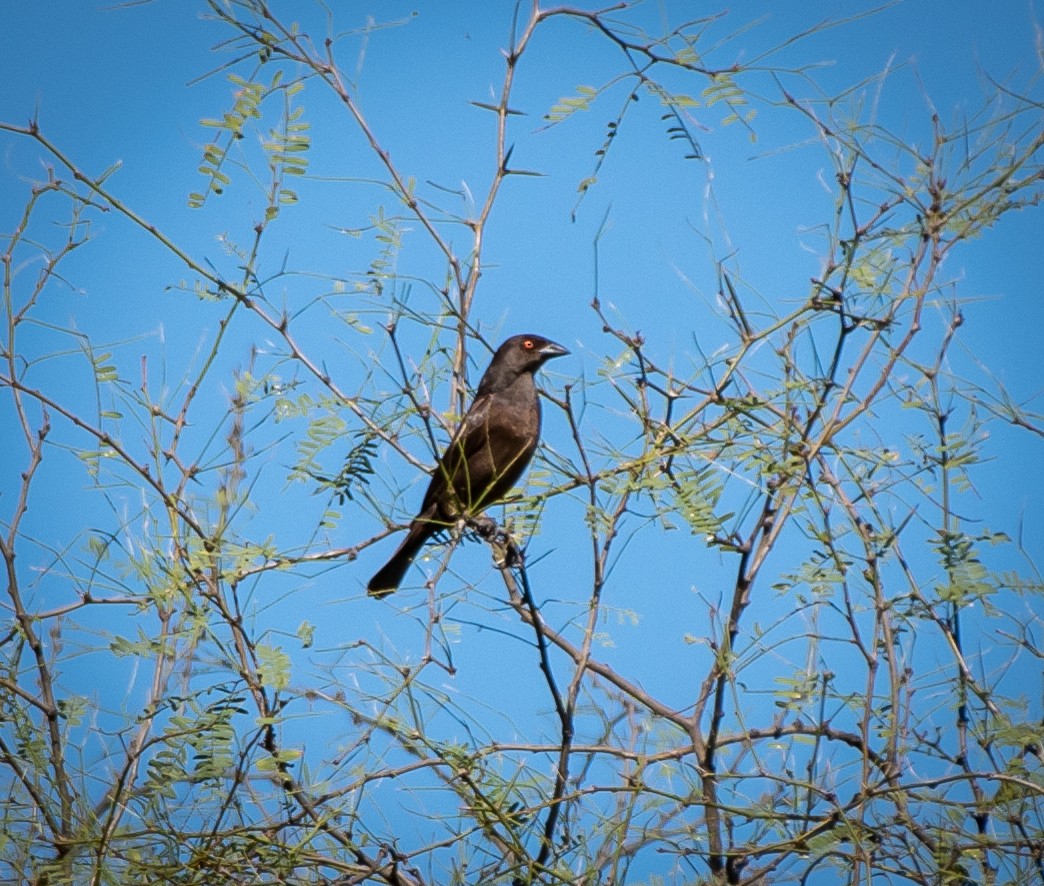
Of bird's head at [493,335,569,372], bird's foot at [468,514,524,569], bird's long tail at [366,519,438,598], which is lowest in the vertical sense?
bird's foot at [468,514,524,569]

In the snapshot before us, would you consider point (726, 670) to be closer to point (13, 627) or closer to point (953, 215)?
point (953, 215)

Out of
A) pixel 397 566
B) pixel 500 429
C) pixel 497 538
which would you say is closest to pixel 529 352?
pixel 500 429

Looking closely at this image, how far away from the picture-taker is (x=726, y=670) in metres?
3.00

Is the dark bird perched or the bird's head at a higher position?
the bird's head

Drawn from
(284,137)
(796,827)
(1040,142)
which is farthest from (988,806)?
(284,137)

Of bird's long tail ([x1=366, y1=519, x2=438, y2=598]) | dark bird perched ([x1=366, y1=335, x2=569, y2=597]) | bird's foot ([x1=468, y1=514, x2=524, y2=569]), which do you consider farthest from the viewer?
bird's long tail ([x1=366, y1=519, x2=438, y2=598])

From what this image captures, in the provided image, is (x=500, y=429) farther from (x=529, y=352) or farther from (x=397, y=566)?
(x=397, y=566)

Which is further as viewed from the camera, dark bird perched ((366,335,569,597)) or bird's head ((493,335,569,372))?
bird's head ((493,335,569,372))

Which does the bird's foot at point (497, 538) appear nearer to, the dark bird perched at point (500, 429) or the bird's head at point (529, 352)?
the dark bird perched at point (500, 429)

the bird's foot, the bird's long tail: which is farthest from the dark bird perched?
the bird's foot

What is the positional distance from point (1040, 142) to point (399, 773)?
2334 mm

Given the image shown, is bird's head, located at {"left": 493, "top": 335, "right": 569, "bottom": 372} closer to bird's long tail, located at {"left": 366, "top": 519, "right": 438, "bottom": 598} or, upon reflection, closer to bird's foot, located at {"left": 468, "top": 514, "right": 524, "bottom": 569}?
bird's long tail, located at {"left": 366, "top": 519, "right": 438, "bottom": 598}

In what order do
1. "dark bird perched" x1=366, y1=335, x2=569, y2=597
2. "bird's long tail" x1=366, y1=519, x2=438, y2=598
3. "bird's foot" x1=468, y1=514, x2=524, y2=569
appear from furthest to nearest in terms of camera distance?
"bird's long tail" x1=366, y1=519, x2=438, y2=598 < "dark bird perched" x1=366, y1=335, x2=569, y2=597 < "bird's foot" x1=468, y1=514, x2=524, y2=569

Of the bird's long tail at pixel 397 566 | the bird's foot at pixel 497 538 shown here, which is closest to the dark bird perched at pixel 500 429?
the bird's long tail at pixel 397 566
